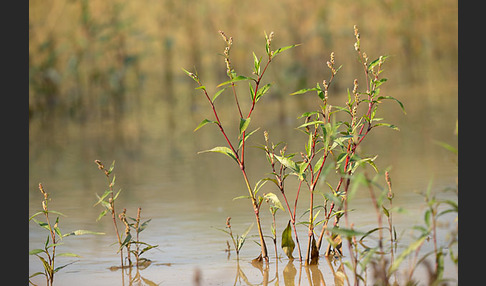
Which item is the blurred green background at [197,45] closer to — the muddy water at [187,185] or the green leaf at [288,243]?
the muddy water at [187,185]

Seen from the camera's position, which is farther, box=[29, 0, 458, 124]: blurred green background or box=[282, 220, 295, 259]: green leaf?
box=[29, 0, 458, 124]: blurred green background

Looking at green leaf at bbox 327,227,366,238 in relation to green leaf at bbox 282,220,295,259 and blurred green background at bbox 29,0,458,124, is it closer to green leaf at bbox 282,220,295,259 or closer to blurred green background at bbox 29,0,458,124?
green leaf at bbox 282,220,295,259

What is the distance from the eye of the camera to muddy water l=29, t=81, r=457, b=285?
12.0 feet

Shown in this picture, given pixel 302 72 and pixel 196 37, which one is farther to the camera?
Answer: pixel 196 37

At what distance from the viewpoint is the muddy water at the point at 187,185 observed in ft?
12.0

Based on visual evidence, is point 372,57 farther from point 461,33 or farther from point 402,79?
point 461,33

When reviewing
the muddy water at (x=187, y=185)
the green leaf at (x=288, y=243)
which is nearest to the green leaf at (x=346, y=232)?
the muddy water at (x=187, y=185)

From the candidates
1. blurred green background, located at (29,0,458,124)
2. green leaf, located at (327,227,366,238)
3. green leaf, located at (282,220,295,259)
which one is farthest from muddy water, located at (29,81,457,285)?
blurred green background, located at (29,0,458,124)

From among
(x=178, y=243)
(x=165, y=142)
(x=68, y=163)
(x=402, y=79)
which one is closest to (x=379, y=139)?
(x=165, y=142)

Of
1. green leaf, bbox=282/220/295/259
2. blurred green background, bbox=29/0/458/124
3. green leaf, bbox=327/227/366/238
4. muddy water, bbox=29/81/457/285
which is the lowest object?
green leaf, bbox=327/227/366/238

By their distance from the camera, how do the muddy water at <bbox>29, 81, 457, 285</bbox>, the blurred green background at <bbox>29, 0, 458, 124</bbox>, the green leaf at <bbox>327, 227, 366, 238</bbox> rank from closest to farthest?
the green leaf at <bbox>327, 227, 366, 238</bbox>, the muddy water at <bbox>29, 81, 457, 285</bbox>, the blurred green background at <bbox>29, 0, 458, 124</bbox>

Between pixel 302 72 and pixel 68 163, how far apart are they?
434 centimetres

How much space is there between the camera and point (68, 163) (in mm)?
6832

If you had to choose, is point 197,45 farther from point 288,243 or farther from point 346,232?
point 346,232
